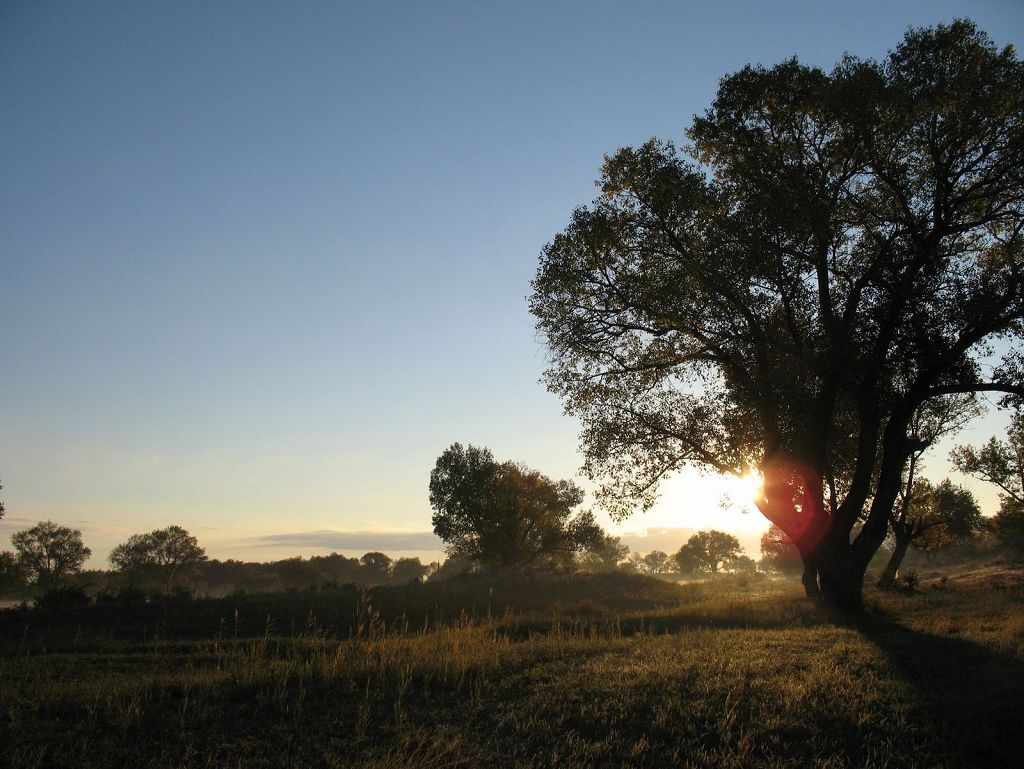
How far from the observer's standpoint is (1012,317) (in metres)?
17.3

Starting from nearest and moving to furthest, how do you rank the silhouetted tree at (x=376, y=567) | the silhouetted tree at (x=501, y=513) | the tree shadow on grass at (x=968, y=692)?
the tree shadow on grass at (x=968, y=692)
the silhouetted tree at (x=501, y=513)
the silhouetted tree at (x=376, y=567)

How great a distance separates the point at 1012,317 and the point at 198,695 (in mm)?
21406

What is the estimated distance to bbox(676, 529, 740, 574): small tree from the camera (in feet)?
422

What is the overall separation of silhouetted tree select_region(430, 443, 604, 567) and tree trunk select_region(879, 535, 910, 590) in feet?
117

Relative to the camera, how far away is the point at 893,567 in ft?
118

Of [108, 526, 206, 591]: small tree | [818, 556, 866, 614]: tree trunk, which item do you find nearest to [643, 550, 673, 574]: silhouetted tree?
Answer: [108, 526, 206, 591]: small tree

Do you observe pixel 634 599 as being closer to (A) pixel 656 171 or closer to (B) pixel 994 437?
(A) pixel 656 171

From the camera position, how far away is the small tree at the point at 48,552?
85.7 meters

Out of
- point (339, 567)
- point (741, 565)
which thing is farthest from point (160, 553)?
point (741, 565)

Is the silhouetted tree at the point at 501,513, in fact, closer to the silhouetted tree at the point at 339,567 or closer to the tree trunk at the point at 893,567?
the tree trunk at the point at 893,567

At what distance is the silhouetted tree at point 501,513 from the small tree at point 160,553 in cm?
4932

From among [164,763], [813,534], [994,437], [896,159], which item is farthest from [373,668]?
[994,437]

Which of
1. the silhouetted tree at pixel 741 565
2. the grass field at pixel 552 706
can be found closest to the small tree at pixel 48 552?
the grass field at pixel 552 706

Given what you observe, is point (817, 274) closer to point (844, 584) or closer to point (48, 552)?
point (844, 584)
